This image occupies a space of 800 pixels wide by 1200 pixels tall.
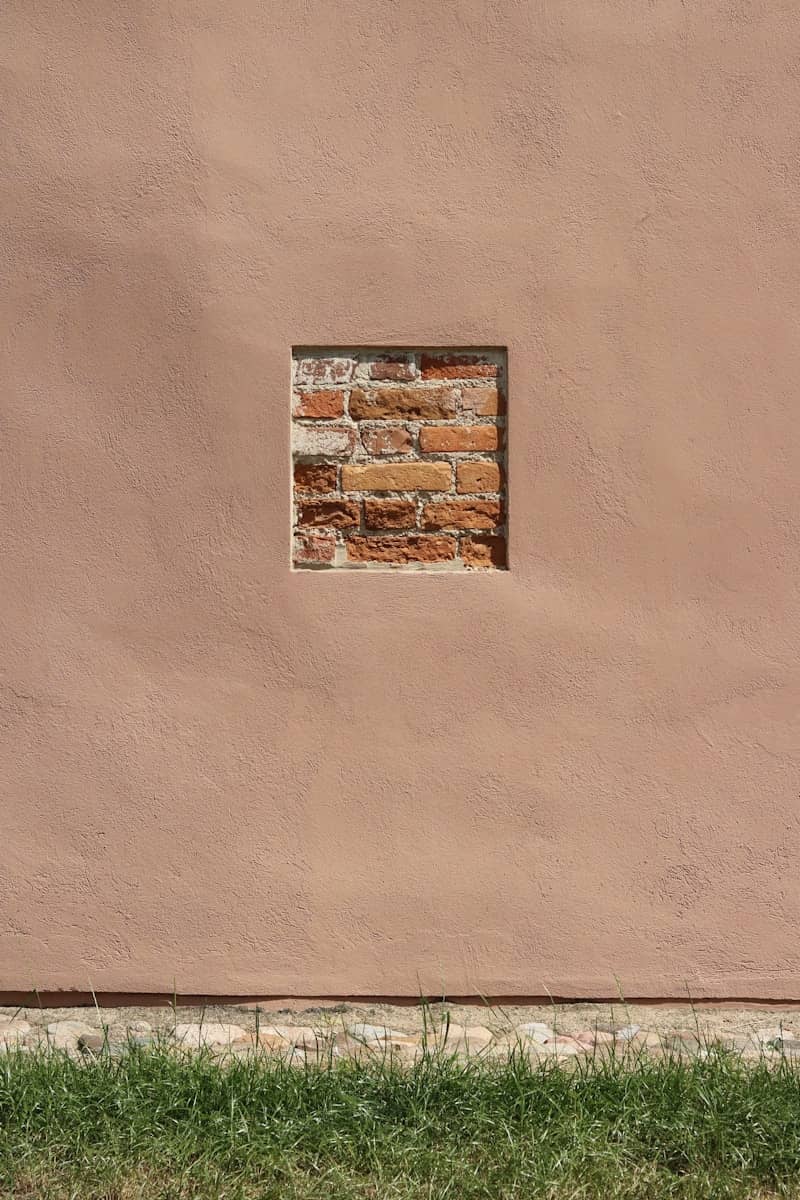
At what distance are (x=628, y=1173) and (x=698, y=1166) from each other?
0.49ft

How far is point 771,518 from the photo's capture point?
295 cm

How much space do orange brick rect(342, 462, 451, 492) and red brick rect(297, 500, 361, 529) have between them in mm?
48

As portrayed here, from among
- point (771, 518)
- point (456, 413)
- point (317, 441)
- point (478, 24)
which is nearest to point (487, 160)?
point (478, 24)

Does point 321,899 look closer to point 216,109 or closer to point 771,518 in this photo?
point 771,518

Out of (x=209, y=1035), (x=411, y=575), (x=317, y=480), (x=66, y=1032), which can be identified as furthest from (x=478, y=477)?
(x=66, y=1032)

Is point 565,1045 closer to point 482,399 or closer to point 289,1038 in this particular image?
point 289,1038

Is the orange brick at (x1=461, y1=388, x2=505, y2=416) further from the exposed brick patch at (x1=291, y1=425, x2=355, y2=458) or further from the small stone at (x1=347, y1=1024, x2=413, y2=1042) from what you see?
the small stone at (x1=347, y1=1024, x2=413, y2=1042)

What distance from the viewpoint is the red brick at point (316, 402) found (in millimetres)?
2986

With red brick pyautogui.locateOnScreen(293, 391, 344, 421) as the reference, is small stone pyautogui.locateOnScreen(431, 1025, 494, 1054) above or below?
below

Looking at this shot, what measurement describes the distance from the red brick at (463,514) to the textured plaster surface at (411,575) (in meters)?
0.09

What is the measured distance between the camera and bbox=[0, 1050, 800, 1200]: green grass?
7.23 feet

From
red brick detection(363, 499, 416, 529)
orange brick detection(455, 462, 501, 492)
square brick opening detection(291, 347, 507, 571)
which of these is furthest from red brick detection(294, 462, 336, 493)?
orange brick detection(455, 462, 501, 492)

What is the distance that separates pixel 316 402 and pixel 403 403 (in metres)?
0.23

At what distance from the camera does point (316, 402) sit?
2.99 m
